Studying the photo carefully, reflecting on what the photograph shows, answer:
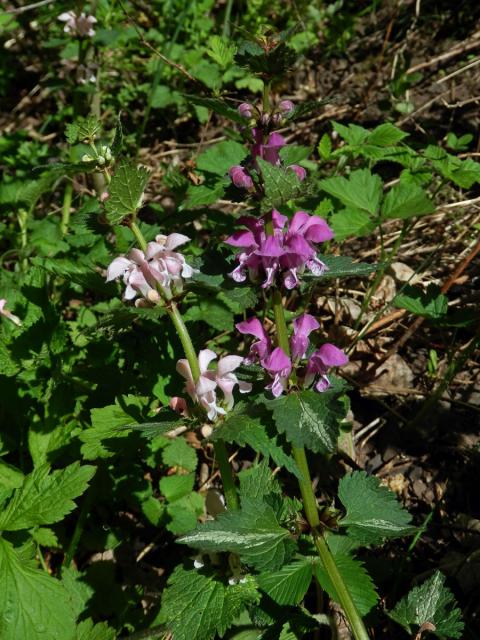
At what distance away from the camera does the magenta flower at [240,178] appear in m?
1.46

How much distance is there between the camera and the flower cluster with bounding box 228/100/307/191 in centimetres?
145

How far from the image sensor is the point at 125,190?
1.37 metres

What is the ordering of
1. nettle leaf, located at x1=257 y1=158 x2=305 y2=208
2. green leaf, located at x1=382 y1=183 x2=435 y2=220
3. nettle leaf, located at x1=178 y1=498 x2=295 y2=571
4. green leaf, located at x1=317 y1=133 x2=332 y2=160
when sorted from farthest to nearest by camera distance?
green leaf, located at x1=317 y1=133 x2=332 y2=160 → green leaf, located at x1=382 y1=183 x2=435 y2=220 → nettle leaf, located at x1=178 y1=498 x2=295 y2=571 → nettle leaf, located at x1=257 y1=158 x2=305 y2=208

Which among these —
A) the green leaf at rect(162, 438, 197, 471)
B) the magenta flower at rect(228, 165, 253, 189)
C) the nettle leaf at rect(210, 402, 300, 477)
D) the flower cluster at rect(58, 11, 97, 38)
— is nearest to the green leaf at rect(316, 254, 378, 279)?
the magenta flower at rect(228, 165, 253, 189)

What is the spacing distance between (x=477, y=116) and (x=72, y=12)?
2537 mm

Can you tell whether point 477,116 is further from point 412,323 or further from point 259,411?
point 259,411

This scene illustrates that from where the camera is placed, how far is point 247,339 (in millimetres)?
2861

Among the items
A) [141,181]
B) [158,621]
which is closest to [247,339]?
[158,621]

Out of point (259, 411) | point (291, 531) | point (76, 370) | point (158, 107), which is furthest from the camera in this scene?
point (158, 107)

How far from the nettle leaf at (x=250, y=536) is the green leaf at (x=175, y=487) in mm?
674

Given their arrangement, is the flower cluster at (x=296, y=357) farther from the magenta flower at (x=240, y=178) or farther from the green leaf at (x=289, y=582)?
the green leaf at (x=289, y=582)

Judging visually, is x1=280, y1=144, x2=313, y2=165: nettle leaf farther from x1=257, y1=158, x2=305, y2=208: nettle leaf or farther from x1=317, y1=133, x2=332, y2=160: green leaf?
x1=317, y1=133, x2=332, y2=160: green leaf

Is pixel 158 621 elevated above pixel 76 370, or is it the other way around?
pixel 76 370

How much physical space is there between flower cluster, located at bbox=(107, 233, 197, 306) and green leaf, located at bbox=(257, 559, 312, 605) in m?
0.81
